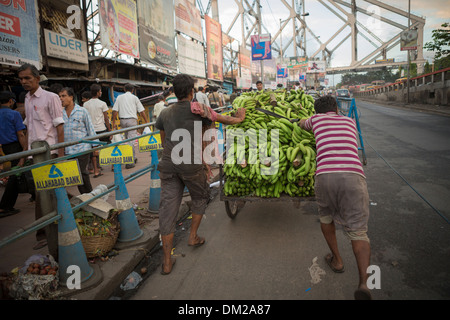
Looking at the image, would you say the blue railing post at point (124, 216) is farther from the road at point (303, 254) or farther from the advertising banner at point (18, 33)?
the advertising banner at point (18, 33)

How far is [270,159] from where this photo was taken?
350cm

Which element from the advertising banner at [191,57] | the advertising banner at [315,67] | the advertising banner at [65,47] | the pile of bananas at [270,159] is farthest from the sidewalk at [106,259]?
the advertising banner at [315,67]

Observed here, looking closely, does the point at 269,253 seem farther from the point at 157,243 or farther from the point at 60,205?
the point at 60,205

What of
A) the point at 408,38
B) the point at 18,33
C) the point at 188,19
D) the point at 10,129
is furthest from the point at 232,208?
the point at 408,38

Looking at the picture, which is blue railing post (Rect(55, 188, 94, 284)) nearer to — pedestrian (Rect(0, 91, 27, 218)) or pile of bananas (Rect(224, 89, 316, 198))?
pile of bananas (Rect(224, 89, 316, 198))

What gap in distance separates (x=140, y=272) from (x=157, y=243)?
26.9 inches

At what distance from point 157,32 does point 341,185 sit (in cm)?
1549

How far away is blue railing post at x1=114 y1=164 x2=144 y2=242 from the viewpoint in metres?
3.45

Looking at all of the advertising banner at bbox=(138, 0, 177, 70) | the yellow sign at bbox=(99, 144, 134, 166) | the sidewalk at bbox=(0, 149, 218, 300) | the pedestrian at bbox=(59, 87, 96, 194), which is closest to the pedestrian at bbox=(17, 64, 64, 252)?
the sidewalk at bbox=(0, 149, 218, 300)

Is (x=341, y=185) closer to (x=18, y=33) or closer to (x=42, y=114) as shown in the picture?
(x=42, y=114)

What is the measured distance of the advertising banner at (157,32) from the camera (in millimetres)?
13883

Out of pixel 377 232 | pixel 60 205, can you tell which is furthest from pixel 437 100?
pixel 60 205
